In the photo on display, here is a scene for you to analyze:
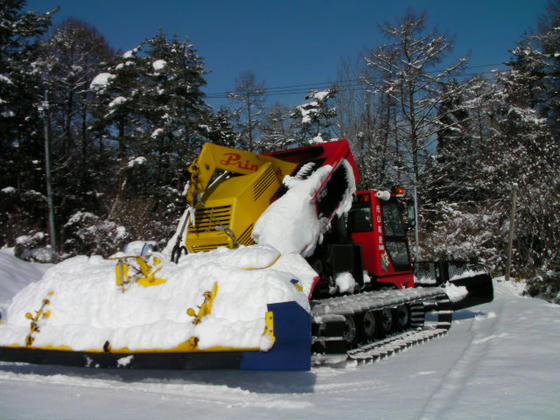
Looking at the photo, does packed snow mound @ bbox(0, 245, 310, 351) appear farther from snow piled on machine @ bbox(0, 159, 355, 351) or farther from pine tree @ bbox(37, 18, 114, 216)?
pine tree @ bbox(37, 18, 114, 216)

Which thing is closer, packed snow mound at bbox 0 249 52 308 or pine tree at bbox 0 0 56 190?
packed snow mound at bbox 0 249 52 308

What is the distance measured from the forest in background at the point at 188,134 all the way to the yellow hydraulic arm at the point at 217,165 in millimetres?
11793

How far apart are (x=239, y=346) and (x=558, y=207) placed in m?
13.0

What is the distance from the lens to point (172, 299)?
4.79 m

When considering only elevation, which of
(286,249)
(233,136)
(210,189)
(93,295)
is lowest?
(93,295)

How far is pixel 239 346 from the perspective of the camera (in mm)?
A: 4020

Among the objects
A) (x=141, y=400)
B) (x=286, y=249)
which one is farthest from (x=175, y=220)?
(x=141, y=400)

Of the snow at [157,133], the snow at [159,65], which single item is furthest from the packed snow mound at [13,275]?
the snow at [159,65]

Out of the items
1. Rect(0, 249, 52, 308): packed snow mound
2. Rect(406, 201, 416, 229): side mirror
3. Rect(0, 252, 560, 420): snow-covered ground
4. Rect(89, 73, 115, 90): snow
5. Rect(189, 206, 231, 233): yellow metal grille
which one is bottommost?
Rect(0, 252, 560, 420): snow-covered ground

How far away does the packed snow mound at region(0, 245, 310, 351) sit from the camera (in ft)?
14.1

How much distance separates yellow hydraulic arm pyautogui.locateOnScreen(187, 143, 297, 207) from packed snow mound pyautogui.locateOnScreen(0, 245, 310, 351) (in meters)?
1.10

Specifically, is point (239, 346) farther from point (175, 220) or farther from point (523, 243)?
point (175, 220)

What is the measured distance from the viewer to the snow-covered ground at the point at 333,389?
149 inches

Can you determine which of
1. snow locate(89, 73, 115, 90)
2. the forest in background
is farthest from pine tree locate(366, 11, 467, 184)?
snow locate(89, 73, 115, 90)
